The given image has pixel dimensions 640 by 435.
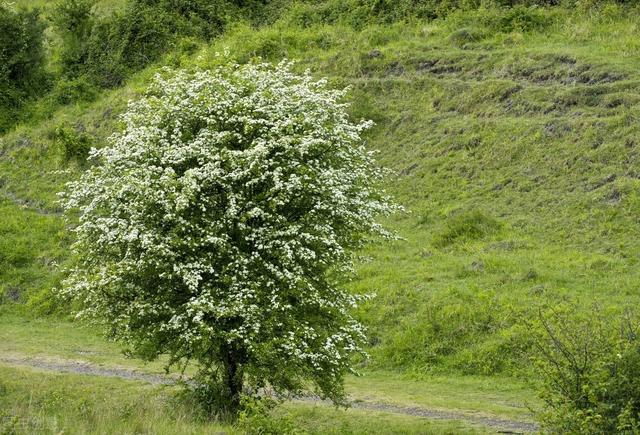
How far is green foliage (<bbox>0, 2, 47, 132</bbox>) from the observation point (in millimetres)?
46347

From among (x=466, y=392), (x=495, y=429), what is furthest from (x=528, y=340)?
(x=495, y=429)

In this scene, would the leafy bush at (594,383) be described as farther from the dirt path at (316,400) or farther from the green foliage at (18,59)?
the green foliage at (18,59)

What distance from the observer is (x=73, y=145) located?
3831 cm

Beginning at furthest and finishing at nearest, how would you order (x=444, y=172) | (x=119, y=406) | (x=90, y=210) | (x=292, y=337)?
(x=444, y=172), (x=119, y=406), (x=90, y=210), (x=292, y=337)

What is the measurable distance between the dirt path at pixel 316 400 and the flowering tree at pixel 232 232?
3284 millimetres

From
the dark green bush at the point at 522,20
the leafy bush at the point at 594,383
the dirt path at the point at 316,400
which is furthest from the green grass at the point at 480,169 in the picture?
the leafy bush at the point at 594,383

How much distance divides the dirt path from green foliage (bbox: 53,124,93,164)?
49.8 feet

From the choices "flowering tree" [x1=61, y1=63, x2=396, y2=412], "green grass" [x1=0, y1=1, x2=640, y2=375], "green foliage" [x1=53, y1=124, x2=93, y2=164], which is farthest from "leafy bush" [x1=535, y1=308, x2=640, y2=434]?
"green foliage" [x1=53, y1=124, x2=93, y2=164]

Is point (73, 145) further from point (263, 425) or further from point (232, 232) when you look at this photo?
point (263, 425)

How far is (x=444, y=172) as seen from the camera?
1206 inches

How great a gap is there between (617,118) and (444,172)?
6.18m

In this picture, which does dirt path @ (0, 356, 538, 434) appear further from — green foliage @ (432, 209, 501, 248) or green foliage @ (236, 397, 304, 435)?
green foliage @ (432, 209, 501, 248)

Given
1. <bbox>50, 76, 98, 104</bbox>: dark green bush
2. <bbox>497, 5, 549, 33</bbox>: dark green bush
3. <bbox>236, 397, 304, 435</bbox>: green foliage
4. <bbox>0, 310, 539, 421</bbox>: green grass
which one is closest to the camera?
<bbox>236, 397, 304, 435</bbox>: green foliage

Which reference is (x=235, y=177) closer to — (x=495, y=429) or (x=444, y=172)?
(x=495, y=429)
